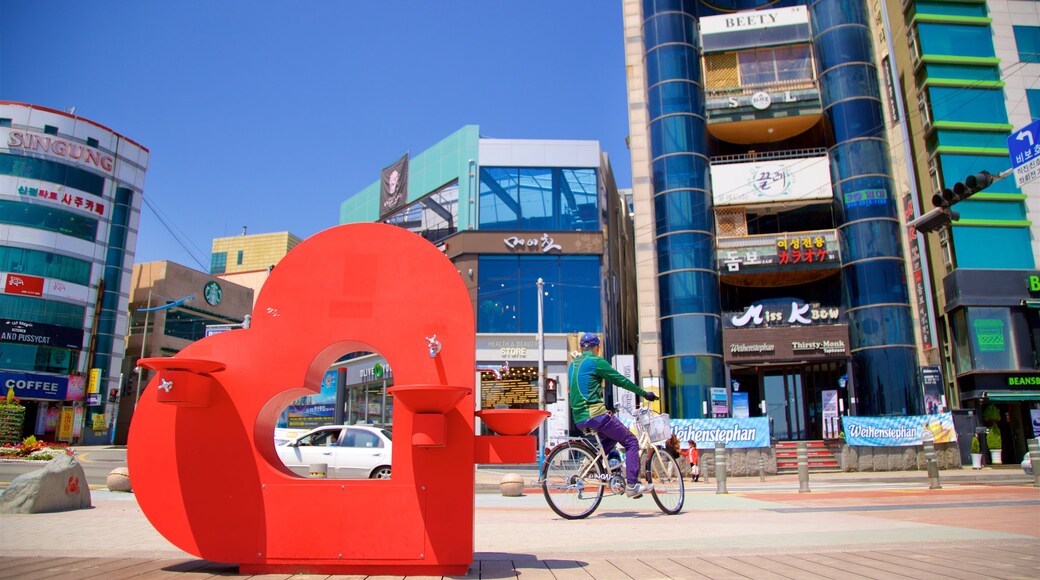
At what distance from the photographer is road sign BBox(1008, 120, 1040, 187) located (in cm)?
1067

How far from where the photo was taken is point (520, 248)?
1280 inches

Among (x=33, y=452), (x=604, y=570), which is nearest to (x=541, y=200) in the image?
(x=33, y=452)

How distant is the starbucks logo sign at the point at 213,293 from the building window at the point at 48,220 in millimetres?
12727

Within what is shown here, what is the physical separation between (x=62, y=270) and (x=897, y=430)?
46.2 m

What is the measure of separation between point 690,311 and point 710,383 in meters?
3.36

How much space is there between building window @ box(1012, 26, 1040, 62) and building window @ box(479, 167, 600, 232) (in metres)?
19.7

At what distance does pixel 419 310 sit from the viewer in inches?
185

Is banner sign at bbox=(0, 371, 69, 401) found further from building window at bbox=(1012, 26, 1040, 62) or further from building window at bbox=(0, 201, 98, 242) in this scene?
building window at bbox=(1012, 26, 1040, 62)

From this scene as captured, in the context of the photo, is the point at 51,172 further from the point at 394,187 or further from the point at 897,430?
the point at 897,430

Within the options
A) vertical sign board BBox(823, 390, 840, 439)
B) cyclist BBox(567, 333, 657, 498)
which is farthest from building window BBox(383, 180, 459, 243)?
cyclist BBox(567, 333, 657, 498)

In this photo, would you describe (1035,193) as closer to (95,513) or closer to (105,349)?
(95,513)

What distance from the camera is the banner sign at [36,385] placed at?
3806cm

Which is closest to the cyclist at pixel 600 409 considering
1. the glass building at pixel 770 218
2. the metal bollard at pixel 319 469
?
the metal bollard at pixel 319 469

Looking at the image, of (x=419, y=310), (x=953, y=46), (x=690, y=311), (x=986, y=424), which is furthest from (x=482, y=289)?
(x=419, y=310)
